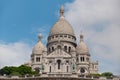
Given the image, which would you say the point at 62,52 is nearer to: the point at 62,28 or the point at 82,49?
the point at 82,49

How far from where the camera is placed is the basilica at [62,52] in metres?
165

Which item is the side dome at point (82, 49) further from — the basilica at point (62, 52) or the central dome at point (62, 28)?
the central dome at point (62, 28)

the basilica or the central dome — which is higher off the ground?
the central dome

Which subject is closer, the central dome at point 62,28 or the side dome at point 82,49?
the side dome at point 82,49

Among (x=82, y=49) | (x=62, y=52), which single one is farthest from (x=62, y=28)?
(x=62, y=52)

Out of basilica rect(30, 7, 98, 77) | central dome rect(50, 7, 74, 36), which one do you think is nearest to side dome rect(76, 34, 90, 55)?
basilica rect(30, 7, 98, 77)

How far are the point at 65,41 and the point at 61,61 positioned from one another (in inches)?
582

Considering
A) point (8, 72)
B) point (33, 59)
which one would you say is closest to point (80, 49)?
point (33, 59)

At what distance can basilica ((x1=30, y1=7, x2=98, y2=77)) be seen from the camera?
16475 cm

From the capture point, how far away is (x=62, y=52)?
167 meters

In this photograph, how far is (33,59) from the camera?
17875 centimetres

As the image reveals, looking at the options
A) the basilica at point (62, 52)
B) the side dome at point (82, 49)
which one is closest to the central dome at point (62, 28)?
the basilica at point (62, 52)

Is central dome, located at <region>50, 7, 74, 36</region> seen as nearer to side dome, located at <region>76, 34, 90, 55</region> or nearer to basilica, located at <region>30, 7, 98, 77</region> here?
basilica, located at <region>30, 7, 98, 77</region>

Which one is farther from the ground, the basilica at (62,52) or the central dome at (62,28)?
the central dome at (62,28)
